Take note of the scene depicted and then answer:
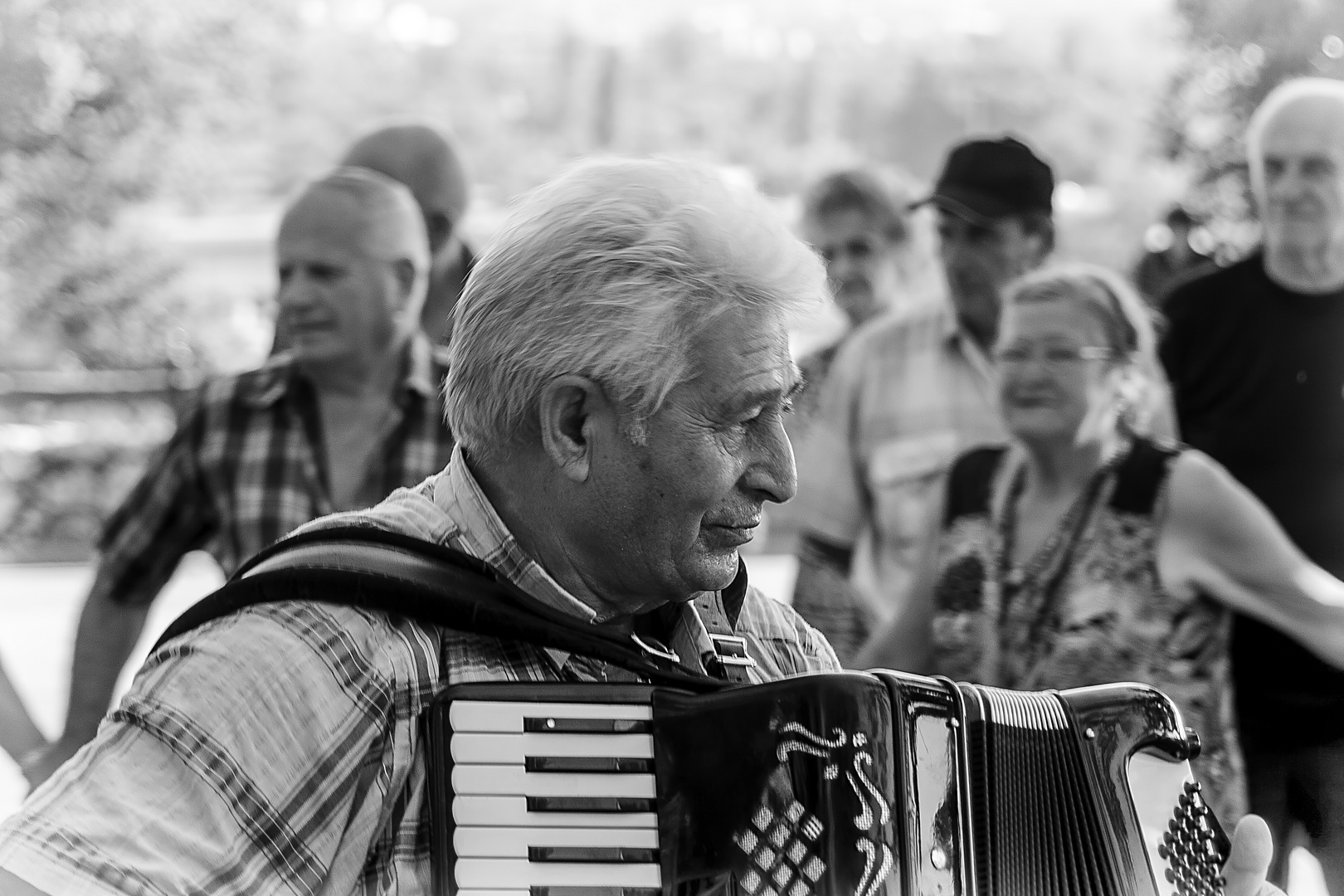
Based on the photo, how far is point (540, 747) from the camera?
1.48m

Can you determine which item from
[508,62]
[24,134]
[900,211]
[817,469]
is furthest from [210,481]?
[508,62]

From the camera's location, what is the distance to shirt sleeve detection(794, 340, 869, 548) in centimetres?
356

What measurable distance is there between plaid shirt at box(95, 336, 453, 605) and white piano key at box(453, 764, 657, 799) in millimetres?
1507

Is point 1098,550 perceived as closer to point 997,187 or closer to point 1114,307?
point 1114,307

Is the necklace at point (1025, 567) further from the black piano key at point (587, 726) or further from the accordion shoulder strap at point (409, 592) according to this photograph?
the black piano key at point (587, 726)

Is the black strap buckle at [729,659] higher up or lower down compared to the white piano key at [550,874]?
higher up

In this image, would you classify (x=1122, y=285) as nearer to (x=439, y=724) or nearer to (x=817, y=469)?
(x=817, y=469)

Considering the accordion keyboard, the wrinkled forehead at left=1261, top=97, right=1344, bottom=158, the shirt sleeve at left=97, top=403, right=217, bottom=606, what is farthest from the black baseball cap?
the accordion keyboard

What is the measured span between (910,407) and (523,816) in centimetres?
217

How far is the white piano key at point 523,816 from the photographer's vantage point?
1.46 metres

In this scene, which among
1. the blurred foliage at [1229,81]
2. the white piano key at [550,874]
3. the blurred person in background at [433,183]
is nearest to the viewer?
the white piano key at [550,874]

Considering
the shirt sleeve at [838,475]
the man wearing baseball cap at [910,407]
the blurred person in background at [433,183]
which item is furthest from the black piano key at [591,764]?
the blurred person in background at [433,183]

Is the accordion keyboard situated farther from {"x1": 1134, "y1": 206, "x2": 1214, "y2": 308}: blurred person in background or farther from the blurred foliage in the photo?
the blurred foliage

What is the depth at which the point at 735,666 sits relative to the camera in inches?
67.3
